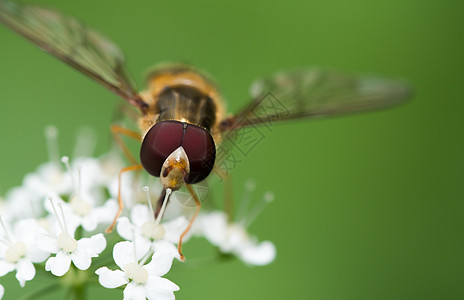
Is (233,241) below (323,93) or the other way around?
below

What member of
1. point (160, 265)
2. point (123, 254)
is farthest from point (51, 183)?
point (160, 265)

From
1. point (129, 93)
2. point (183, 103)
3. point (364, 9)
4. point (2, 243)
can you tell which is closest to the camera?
point (2, 243)

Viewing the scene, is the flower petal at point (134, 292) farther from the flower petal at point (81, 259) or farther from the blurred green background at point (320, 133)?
the blurred green background at point (320, 133)

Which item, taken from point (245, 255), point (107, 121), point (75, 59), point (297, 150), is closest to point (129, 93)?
point (75, 59)

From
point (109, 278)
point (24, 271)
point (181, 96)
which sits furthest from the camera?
point (181, 96)

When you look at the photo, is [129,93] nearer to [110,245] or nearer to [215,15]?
[110,245]

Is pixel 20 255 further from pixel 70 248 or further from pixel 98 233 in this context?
pixel 98 233
